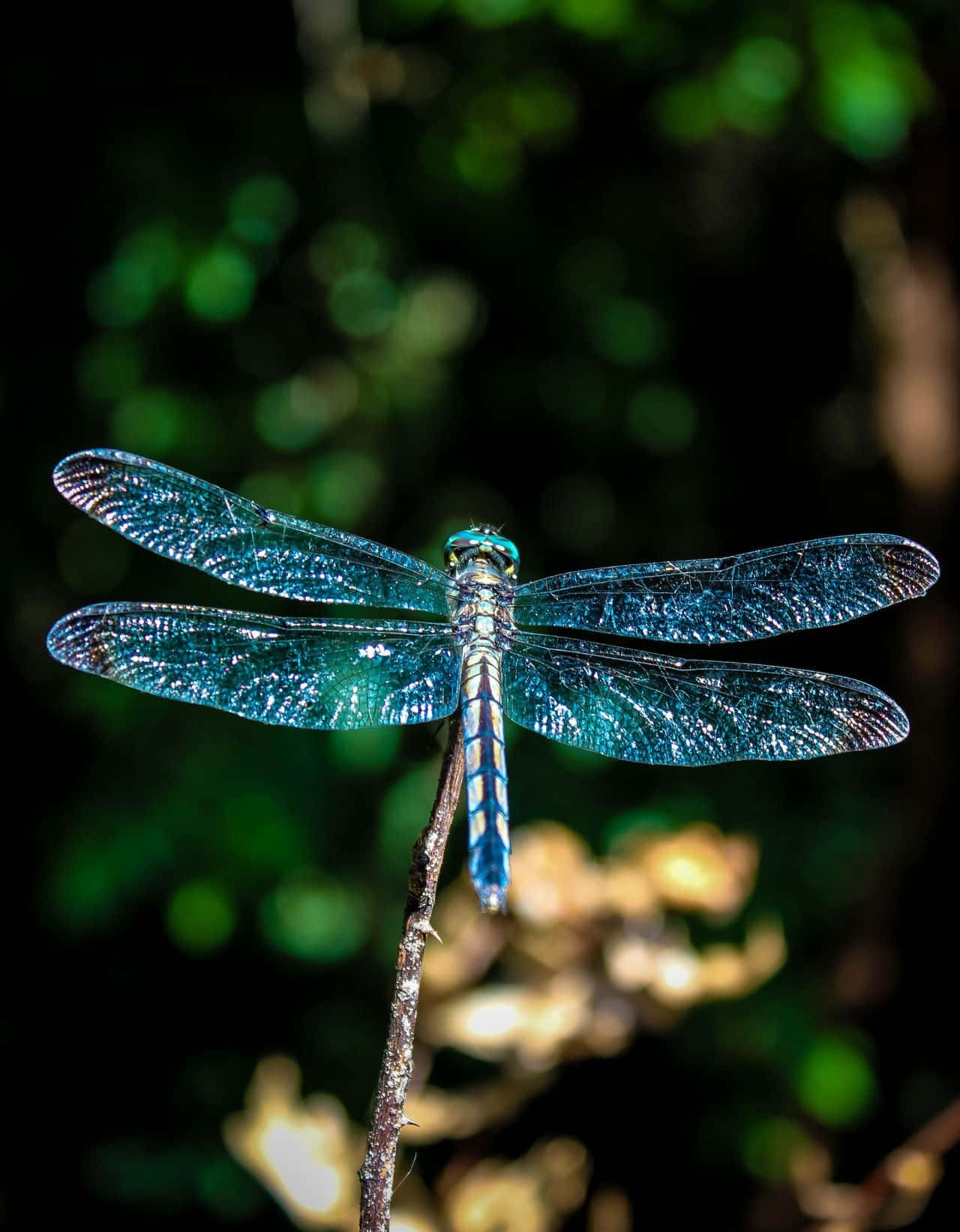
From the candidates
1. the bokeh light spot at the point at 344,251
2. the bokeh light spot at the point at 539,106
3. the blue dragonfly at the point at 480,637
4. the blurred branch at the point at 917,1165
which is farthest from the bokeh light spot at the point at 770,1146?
the bokeh light spot at the point at 539,106

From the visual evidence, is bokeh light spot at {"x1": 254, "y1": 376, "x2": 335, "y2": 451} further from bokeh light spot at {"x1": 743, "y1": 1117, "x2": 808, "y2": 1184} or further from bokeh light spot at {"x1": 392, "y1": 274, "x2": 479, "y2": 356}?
bokeh light spot at {"x1": 743, "y1": 1117, "x2": 808, "y2": 1184}

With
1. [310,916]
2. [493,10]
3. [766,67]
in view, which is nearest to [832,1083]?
[310,916]

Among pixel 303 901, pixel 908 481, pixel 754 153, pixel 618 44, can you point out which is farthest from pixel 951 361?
pixel 303 901

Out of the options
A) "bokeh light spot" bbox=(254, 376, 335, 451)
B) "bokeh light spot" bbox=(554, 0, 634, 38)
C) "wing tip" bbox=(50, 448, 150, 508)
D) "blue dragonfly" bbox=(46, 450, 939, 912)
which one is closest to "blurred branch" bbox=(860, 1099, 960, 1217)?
"blue dragonfly" bbox=(46, 450, 939, 912)

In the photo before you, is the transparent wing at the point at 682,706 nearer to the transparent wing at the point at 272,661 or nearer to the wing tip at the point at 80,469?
the transparent wing at the point at 272,661

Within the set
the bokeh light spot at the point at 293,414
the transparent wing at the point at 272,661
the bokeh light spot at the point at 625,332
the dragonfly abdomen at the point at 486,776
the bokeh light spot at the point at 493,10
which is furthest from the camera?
the bokeh light spot at the point at 625,332

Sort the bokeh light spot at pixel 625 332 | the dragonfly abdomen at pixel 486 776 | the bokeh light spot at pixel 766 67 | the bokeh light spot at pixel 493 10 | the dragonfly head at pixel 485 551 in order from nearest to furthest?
the dragonfly abdomen at pixel 486 776, the dragonfly head at pixel 485 551, the bokeh light spot at pixel 493 10, the bokeh light spot at pixel 766 67, the bokeh light spot at pixel 625 332
